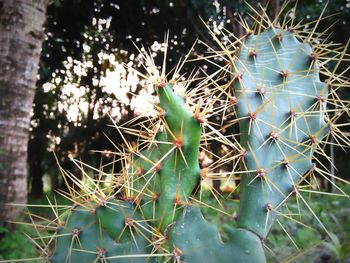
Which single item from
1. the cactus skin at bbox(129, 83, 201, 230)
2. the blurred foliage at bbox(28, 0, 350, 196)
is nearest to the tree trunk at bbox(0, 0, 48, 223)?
the blurred foliage at bbox(28, 0, 350, 196)

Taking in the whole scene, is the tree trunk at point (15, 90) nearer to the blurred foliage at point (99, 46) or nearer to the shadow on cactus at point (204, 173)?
the blurred foliage at point (99, 46)

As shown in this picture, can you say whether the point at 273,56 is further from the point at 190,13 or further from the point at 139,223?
the point at 190,13

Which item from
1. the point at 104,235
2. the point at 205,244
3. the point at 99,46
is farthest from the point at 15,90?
the point at 99,46

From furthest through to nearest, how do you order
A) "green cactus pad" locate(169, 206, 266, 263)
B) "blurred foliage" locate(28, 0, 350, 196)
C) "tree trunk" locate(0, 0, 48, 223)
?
"blurred foliage" locate(28, 0, 350, 196), "tree trunk" locate(0, 0, 48, 223), "green cactus pad" locate(169, 206, 266, 263)

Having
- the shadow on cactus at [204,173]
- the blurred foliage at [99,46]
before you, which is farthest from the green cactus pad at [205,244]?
the blurred foliage at [99,46]

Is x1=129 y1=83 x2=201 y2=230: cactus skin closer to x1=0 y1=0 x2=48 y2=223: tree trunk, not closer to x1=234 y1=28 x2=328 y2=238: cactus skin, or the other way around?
x1=234 y1=28 x2=328 y2=238: cactus skin

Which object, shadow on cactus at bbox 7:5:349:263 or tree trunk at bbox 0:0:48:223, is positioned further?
tree trunk at bbox 0:0:48:223

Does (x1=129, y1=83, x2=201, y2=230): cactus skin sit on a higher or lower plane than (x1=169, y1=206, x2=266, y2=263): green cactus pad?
higher
